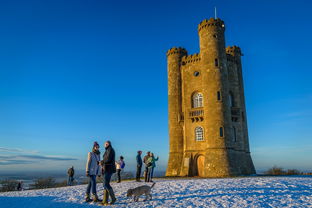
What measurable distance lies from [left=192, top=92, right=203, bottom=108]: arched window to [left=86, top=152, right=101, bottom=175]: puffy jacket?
22.1 metres

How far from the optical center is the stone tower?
27.6 meters

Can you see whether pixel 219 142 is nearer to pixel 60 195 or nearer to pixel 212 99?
pixel 212 99

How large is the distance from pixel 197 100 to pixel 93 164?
894 inches

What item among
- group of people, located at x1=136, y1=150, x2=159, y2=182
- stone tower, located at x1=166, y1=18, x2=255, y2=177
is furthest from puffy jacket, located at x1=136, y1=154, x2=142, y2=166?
stone tower, located at x1=166, y1=18, x2=255, y2=177

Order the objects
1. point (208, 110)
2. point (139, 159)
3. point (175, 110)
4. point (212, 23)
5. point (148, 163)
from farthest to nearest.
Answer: point (175, 110), point (212, 23), point (208, 110), point (139, 159), point (148, 163)

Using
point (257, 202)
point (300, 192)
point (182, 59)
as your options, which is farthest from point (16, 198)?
point (182, 59)

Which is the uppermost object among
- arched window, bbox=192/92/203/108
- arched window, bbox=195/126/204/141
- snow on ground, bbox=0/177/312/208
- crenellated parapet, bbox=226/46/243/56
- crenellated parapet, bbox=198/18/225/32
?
crenellated parapet, bbox=198/18/225/32

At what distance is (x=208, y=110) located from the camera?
94.5 ft

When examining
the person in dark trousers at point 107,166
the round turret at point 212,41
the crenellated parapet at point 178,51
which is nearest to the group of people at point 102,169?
the person in dark trousers at point 107,166

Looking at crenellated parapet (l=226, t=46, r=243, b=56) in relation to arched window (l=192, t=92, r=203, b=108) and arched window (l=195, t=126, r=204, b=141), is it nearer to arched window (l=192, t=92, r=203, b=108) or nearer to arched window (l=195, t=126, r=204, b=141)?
arched window (l=192, t=92, r=203, b=108)

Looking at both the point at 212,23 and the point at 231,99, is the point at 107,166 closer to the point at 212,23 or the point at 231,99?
the point at 231,99

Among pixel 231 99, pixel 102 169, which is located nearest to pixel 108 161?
pixel 102 169

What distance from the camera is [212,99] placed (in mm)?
28688

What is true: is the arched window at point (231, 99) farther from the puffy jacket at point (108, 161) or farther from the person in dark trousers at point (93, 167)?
the puffy jacket at point (108, 161)
